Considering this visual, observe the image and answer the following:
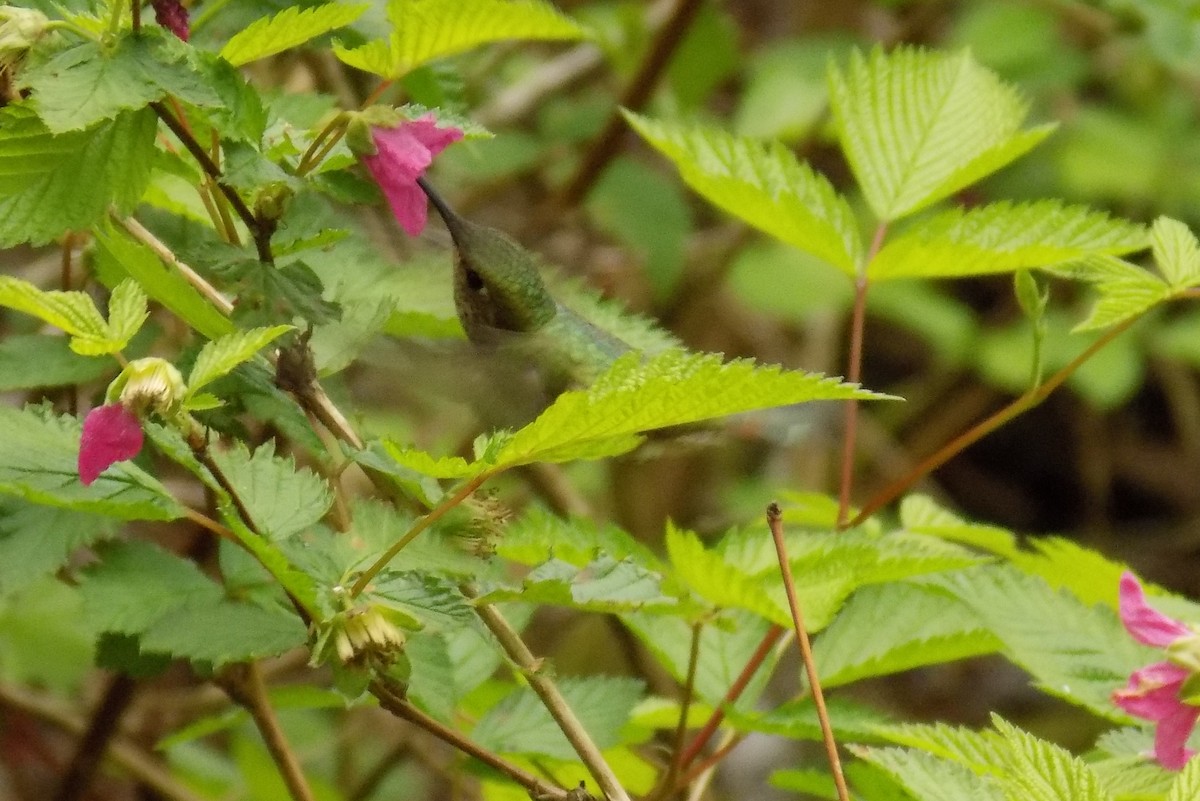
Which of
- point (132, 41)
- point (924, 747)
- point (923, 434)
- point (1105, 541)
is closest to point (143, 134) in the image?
point (132, 41)

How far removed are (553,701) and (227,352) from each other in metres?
0.30

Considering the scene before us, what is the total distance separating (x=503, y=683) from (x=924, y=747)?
485mm

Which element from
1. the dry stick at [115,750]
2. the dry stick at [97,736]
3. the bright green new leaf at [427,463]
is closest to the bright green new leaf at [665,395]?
the bright green new leaf at [427,463]

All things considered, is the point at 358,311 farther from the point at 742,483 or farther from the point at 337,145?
the point at 742,483

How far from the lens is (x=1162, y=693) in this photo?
0.89m

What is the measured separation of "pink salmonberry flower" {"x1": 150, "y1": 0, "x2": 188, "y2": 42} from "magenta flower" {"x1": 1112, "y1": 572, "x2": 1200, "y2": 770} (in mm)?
713

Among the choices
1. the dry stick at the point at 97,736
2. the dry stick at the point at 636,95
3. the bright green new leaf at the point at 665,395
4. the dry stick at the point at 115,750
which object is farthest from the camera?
the dry stick at the point at 636,95

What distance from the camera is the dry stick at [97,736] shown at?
146 centimetres

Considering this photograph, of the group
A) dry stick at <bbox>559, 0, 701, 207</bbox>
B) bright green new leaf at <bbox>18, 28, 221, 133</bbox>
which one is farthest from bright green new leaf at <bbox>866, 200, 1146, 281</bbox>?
dry stick at <bbox>559, 0, 701, 207</bbox>

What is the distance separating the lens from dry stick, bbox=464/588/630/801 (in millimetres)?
826

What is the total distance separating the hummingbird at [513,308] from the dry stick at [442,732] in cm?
35

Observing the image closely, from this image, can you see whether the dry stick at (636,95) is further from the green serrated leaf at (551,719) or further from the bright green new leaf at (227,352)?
the bright green new leaf at (227,352)

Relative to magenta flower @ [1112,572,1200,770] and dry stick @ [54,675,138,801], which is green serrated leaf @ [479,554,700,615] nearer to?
magenta flower @ [1112,572,1200,770]

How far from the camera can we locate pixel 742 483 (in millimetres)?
4059
